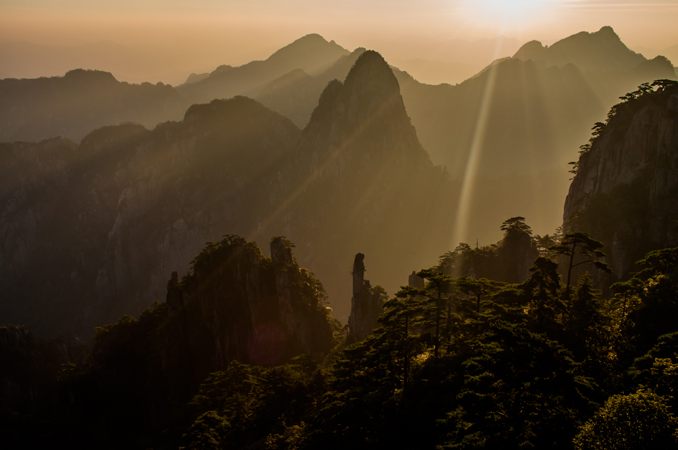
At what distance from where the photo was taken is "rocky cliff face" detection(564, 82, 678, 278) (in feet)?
167

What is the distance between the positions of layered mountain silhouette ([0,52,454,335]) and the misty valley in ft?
3.02

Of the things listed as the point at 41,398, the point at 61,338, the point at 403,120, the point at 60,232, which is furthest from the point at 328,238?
the point at 60,232

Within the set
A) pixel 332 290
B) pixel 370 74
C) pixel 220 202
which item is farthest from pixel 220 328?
pixel 370 74

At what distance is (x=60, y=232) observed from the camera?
16950 centimetres

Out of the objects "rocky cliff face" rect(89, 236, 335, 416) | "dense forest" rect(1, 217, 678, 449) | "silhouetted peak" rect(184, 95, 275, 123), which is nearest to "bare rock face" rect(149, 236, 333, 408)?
"rocky cliff face" rect(89, 236, 335, 416)

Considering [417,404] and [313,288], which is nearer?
[417,404]

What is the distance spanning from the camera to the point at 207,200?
17000 cm

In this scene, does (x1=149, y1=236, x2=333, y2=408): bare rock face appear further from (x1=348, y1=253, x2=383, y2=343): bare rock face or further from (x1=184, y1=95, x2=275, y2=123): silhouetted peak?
(x1=184, y1=95, x2=275, y2=123): silhouetted peak

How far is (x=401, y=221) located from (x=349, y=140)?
42160 mm

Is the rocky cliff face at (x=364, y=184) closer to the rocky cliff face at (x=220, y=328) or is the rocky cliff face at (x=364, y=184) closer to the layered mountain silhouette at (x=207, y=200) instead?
the layered mountain silhouette at (x=207, y=200)

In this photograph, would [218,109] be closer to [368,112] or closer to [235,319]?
[368,112]

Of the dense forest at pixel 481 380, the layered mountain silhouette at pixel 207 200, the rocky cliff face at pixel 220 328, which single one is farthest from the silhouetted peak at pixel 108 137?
the dense forest at pixel 481 380

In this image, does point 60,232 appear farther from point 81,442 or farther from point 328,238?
point 81,442

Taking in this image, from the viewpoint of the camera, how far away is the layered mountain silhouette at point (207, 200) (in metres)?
154
